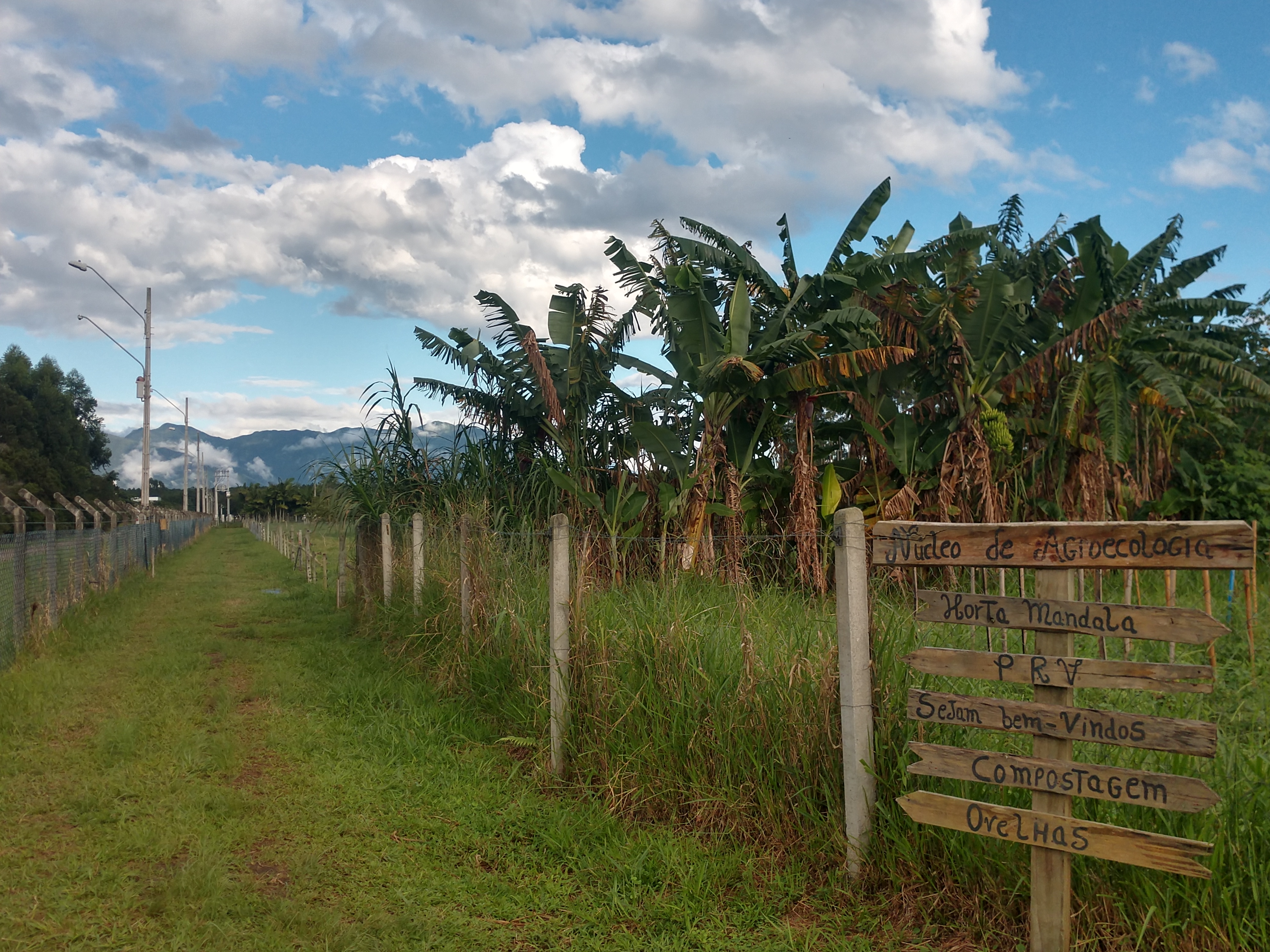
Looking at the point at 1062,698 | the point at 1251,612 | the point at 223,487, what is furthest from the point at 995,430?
the point at 223,487

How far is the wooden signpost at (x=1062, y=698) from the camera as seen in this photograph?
3195mm

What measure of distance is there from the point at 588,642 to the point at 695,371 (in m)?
6.18

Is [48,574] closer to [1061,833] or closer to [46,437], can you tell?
[1061,833]

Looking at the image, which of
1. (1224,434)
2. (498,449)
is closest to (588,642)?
(498,449)

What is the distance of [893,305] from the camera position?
1273 centimetres

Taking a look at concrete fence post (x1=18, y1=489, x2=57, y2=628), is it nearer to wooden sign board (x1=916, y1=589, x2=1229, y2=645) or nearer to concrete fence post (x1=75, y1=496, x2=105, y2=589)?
concrete fence post (x1=75, y1=496, x2=105, y2=589)

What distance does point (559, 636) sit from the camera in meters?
6.07

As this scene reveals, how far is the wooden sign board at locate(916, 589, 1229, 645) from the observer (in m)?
3.19

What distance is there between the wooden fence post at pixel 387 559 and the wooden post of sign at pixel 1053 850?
8.68 metres

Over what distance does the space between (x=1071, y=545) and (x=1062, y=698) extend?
1.92 feet

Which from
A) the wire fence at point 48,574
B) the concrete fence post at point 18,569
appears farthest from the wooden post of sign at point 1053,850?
the concrete fence post at point 18,569

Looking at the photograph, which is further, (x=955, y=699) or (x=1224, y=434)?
(x=1224, y=434)

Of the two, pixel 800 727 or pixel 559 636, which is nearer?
pixel 800 727

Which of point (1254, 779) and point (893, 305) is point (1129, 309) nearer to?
point (893, 305)
